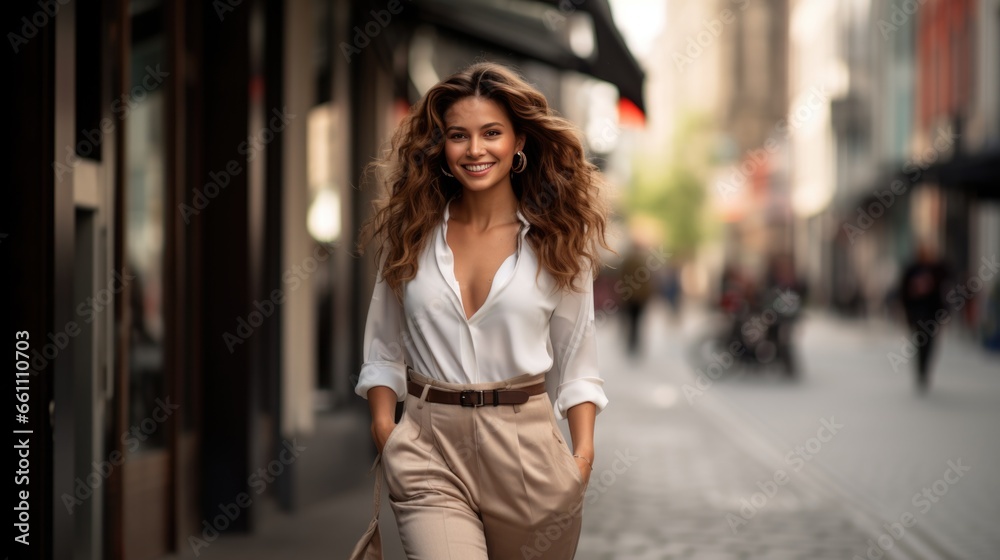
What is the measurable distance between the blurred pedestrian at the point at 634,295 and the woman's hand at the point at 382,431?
18550mm

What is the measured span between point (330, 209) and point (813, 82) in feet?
159

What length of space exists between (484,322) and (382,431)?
1.20 feet

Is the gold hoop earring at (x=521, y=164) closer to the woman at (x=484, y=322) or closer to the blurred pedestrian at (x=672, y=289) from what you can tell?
the woman at (x=484, y=322)

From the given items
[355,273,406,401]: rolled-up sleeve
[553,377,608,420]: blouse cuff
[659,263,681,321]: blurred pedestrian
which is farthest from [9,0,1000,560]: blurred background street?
[659,263,681,321]: blurred pedestrian

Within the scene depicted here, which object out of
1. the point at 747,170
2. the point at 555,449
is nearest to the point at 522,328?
the point at 555,449

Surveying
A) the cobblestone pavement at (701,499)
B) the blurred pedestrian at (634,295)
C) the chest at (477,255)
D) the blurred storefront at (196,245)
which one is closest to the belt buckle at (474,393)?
the chest at (477,255)

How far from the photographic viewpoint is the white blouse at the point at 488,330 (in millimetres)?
3230

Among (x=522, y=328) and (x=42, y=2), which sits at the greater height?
(x=42, y=2)

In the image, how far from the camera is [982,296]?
1029 inches

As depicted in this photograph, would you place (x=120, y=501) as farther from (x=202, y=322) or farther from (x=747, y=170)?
(x=747, y=170)

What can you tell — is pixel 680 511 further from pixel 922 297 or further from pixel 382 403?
pixel 922 297

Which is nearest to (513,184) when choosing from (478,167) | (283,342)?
(478,167)

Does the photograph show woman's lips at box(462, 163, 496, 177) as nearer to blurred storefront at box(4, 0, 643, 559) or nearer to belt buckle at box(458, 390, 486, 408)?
belt buckle at box(458, 390, 486, 408)

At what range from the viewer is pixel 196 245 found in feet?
22.4
